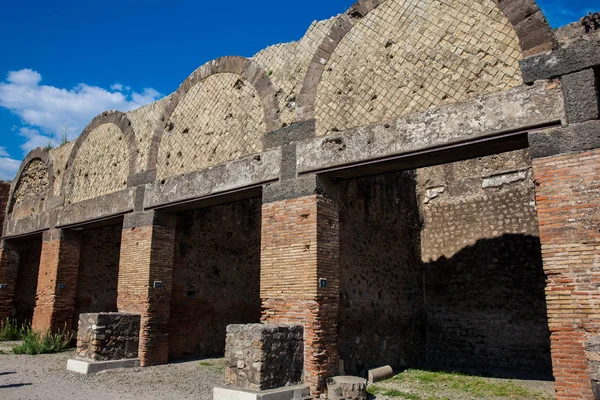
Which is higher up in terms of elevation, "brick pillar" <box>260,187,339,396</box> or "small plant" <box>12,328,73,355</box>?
"brick pillar" <box>260,187,339,396</box>

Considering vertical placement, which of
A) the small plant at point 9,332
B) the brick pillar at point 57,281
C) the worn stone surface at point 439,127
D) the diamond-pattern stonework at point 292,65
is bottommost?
the small plant at point 9,332

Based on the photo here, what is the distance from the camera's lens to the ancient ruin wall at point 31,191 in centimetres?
1342

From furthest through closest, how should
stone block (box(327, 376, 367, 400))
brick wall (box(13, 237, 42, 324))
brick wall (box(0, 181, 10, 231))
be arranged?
brick wall (box(0, 181, 10, 231)) → brick wall (box(13, 237, 42, 324)) → stone block (box(327, 376, 367, 400))

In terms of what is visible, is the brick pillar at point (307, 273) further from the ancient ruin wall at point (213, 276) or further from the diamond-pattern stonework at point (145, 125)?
the diamond-pattern stonework at point (145, 125)

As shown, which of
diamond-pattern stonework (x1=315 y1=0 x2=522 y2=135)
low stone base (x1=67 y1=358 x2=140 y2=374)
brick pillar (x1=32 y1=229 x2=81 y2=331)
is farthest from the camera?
brick pillar (x1=32 y1=229 x2=81 y2=331)

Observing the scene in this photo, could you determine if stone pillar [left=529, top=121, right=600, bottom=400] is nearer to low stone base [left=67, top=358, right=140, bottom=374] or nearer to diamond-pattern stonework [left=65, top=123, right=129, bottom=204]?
low stone base [left=67, top=358, right=140, bottom=374]

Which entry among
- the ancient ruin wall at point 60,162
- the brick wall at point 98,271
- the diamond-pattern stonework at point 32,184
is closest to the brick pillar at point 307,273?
the brick wall at point 98,271

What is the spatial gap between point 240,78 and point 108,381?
552cm

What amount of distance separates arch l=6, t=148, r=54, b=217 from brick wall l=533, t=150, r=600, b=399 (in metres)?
12.5

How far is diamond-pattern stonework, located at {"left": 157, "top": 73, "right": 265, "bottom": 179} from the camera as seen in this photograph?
26.7 feet

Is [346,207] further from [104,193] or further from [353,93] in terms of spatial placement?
[104,193]

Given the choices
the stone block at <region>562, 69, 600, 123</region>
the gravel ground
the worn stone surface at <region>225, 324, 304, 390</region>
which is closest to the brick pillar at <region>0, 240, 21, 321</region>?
the gravel ground

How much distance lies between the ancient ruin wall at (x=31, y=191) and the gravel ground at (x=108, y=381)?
18.2ft

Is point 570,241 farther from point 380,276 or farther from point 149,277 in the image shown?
point 149,277
